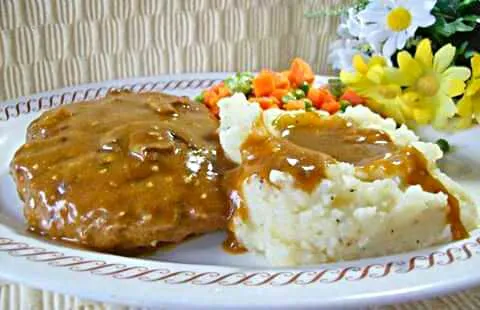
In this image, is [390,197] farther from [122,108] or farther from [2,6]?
[2,6]

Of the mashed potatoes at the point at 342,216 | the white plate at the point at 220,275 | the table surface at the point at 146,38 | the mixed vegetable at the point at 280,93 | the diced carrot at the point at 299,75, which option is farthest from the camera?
the table surface at the point at 146,38

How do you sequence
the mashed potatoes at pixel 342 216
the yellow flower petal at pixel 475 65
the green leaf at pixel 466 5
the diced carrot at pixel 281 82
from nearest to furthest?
the mashed potatoes at pixel 342 216
the yellow flower petal at pixel 475 65
the green leaf at pixel 466 5
the diced carrot at pixel 281 82

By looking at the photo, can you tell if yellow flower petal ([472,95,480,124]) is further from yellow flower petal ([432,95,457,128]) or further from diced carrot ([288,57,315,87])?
diced carrot ([288,57,315,87])

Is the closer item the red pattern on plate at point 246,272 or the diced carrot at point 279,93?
the red pattern on plate at point 246,272

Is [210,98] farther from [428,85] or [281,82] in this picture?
[428,85]

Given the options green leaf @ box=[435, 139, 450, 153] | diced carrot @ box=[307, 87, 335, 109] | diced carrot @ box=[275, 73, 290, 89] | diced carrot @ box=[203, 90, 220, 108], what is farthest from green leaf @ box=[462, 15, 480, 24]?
diced carrot @ box=[203, 90, 220, 108]

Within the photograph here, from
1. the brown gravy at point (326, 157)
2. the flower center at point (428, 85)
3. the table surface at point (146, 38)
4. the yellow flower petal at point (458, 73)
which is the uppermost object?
the yellow flower petal at point (458, 73)

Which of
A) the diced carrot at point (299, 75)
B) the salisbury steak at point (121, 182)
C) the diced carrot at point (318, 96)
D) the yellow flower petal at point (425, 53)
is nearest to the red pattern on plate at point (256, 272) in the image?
the salisbury steak at point (121, 182)

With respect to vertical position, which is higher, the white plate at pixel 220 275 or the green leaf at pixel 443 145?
the white plate at pixel 220 275

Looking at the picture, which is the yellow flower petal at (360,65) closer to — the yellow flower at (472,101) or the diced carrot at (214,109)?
the yellow flower at (472,101)
